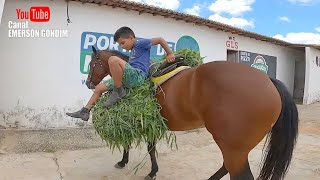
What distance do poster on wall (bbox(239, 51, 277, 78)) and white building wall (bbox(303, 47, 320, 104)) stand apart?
1.49 metres

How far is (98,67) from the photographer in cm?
422

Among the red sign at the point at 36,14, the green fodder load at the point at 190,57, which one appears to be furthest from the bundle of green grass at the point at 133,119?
the red sign at the point at 36,14

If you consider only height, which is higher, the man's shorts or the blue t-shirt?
the blue t-shirt

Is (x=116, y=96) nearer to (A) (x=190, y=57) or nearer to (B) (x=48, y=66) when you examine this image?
(A) (x=190, y=57)

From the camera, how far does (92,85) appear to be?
4.30 m

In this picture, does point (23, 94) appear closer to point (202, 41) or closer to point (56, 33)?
point (56, 33)

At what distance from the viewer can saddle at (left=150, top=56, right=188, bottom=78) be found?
12.4 feet

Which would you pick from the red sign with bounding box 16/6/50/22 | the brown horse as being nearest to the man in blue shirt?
the brown horse

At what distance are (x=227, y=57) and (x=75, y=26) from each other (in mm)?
6504

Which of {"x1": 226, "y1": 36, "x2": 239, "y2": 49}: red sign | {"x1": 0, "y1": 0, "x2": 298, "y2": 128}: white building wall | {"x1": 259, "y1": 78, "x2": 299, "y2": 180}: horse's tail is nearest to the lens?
{"x1": 259, "y1": 78, "x2": 299, "y2": 180}: horse's tail

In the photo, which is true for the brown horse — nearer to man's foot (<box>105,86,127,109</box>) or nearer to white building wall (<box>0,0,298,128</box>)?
man's foot (<box>105,86,127,109</box>)

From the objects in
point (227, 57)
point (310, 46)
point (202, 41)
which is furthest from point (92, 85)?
point (310, 46)

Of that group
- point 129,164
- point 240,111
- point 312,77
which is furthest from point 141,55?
point 312,77

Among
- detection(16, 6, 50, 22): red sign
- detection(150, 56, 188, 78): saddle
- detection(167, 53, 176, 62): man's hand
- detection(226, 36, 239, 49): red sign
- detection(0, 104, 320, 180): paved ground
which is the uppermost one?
detection(16, 6, 50, 22): red sign
